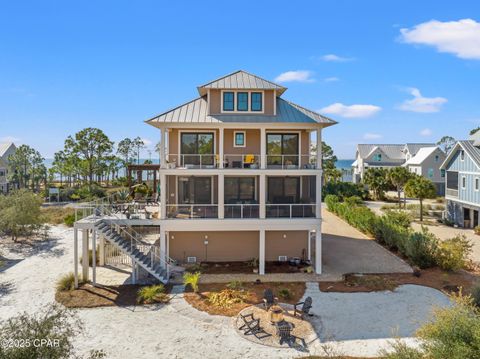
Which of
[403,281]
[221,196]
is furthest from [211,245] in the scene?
[403,281]

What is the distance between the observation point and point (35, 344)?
6.45 m

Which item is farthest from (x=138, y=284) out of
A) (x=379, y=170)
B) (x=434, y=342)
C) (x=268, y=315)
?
(x=379, y=170)

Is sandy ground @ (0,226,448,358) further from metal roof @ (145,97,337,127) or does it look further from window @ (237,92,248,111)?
window @ (237,92,248,111)


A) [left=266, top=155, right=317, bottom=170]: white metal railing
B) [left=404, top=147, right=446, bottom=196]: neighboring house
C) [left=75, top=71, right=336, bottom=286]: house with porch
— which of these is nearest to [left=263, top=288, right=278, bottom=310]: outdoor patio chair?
[left=75, top=71, right=336, bottom=286]: house with porch

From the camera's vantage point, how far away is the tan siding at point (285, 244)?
68.4ft

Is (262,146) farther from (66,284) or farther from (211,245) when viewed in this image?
(66,284)

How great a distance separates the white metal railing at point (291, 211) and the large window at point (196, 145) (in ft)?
15.7

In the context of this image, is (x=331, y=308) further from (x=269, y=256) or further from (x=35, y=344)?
(x=35, y=344)

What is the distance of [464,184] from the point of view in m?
33.2

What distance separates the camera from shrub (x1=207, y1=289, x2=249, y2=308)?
14727mm

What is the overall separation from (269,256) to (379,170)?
37970 mm

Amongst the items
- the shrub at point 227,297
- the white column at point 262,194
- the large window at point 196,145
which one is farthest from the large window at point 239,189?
the shrub at point 227,297

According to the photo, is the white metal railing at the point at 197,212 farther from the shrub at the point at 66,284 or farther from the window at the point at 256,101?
the window at the point at 256,101

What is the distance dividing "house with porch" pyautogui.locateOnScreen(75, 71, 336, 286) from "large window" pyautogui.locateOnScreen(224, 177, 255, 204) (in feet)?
0.20
